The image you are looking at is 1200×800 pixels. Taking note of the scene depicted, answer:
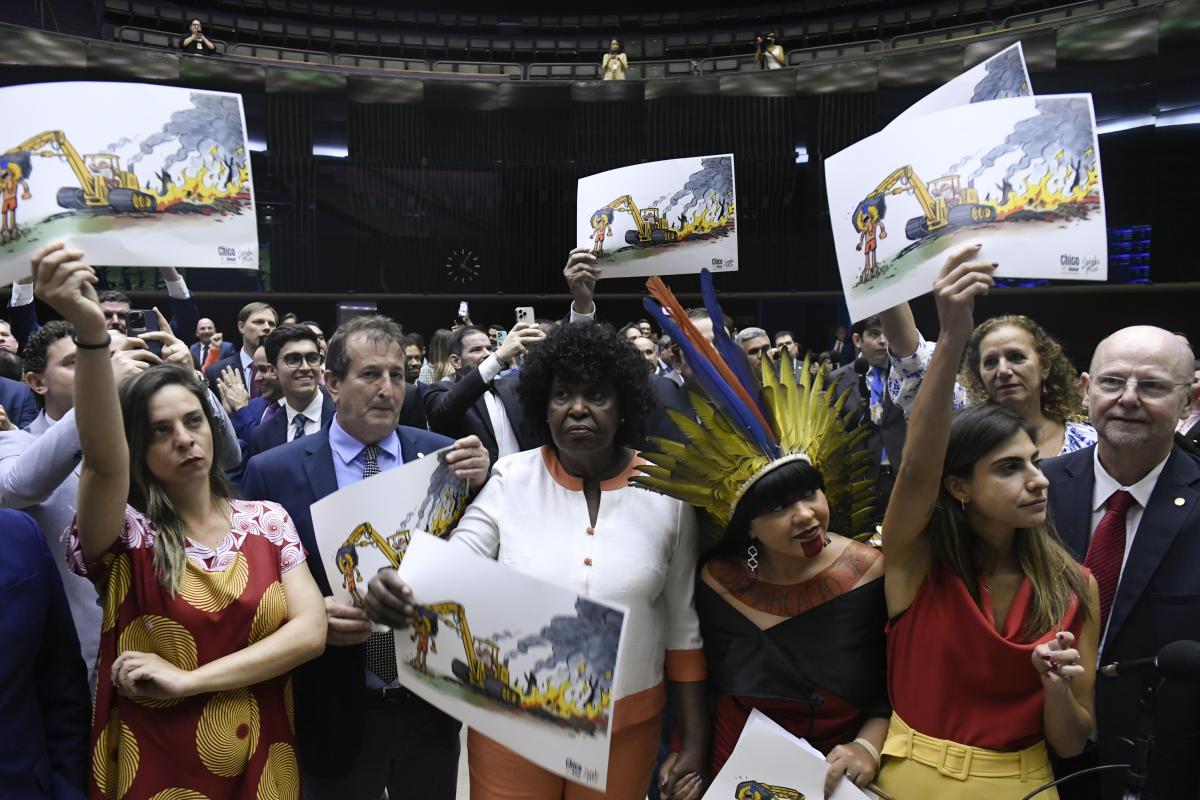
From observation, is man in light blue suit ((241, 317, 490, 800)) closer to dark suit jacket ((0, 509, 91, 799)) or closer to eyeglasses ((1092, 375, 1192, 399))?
dark suit jacket ((0, 509, 91, 799))

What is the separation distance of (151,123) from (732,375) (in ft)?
4.58

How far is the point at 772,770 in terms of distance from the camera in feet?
5.62

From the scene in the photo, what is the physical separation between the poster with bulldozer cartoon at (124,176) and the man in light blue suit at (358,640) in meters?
0.40

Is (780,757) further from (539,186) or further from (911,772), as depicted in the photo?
(539,186)

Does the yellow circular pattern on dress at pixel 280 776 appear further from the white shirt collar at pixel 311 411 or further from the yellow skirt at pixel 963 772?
the white shirt collar at pixel 311 411

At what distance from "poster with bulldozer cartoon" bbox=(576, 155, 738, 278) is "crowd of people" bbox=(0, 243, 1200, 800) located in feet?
3.21

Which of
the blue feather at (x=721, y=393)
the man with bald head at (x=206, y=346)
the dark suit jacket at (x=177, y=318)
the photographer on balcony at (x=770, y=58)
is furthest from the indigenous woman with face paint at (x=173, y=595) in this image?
the photographer on balcony at (x=770, y=58)

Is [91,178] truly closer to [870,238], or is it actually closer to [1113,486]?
[870,238]

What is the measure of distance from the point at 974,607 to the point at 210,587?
56.1 inches

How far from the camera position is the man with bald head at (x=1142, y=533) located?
1.75 metres

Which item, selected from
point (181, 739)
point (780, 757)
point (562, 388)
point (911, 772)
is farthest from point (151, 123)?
point (911, 772)

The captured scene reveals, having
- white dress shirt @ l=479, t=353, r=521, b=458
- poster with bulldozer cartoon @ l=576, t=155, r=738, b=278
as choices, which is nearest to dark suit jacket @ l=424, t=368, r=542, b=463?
white dress shirt @ l=479, t=353, r=521, b=458

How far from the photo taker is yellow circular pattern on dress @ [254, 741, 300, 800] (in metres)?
1.75

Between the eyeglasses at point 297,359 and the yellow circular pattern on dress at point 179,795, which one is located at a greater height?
the eyeglasses at point 297,359
